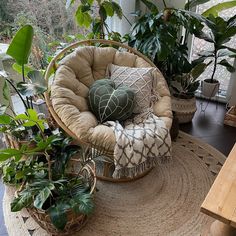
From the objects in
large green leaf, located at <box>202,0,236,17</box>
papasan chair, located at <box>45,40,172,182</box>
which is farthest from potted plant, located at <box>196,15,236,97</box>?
papasan chair, located at <box>45,40,172,182</box>

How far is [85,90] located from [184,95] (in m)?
1.09

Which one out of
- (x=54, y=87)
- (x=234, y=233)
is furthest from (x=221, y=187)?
(x=54, y=87)

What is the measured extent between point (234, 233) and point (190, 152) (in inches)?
33.9

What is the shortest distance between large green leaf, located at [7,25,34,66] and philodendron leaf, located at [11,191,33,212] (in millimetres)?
722

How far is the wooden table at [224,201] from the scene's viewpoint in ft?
3.45

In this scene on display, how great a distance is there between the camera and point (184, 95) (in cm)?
241

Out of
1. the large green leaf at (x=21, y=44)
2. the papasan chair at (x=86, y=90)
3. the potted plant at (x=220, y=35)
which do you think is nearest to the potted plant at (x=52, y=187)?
the papasan chair at (x=86, y=90)

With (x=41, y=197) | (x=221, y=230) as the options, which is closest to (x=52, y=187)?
(x=41, y=197)

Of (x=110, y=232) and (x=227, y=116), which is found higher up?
(x=227, y=116)

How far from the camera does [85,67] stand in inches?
71.6

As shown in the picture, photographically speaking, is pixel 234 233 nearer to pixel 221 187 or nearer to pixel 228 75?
pixel 221 187

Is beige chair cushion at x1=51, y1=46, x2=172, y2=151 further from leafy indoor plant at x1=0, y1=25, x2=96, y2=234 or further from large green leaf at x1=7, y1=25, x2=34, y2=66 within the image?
large green leaf at x1=7, y1=25, x2=34, y2=66

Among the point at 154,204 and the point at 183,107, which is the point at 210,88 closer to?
the point at 183,107

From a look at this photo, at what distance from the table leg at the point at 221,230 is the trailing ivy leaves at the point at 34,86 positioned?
118 centimetres
